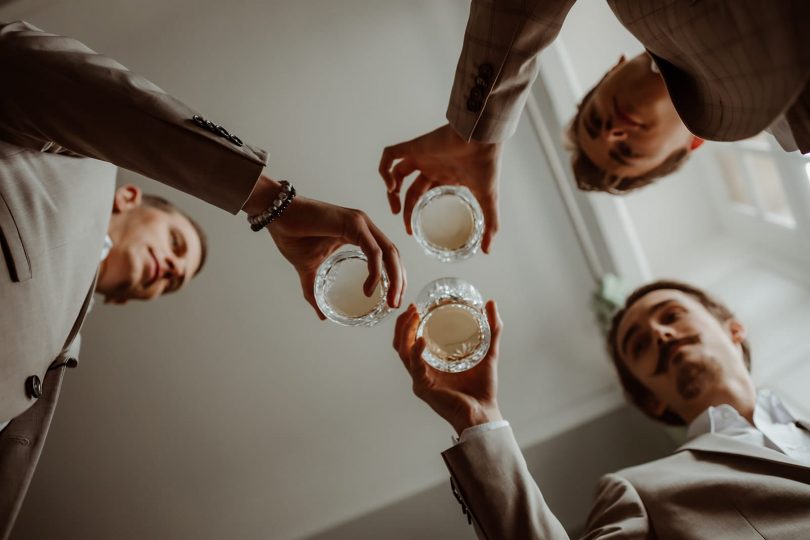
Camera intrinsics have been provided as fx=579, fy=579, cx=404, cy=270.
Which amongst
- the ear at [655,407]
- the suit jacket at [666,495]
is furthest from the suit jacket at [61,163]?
the ear at [655,407]

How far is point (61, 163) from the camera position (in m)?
1.23

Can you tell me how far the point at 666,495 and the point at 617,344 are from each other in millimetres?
600

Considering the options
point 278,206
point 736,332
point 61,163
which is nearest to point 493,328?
point 278,206

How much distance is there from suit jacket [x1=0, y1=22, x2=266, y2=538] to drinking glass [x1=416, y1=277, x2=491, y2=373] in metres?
0.50

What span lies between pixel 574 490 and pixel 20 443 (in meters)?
1.80

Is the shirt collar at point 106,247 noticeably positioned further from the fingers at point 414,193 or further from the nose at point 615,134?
the nose at point 615,134

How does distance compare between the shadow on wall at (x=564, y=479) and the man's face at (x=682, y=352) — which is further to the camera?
the shadow on wall at (x=564, y=479)

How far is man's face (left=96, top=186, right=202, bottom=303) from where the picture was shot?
6.56 ft

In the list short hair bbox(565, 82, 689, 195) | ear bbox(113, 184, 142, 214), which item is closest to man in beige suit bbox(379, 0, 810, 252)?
short hair bbox(565, 82, 689, 195)

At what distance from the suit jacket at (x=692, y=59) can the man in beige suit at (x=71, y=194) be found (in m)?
0.38

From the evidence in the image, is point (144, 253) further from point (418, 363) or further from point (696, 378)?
point (696, 378)

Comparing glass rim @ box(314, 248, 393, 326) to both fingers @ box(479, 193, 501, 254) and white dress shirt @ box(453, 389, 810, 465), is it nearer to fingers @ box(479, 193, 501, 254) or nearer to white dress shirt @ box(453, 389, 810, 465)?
fingers @ box(479, 193, 501, 254)

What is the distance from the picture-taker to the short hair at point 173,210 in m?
2.10

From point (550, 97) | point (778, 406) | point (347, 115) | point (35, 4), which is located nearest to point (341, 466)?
point (347, 115)
